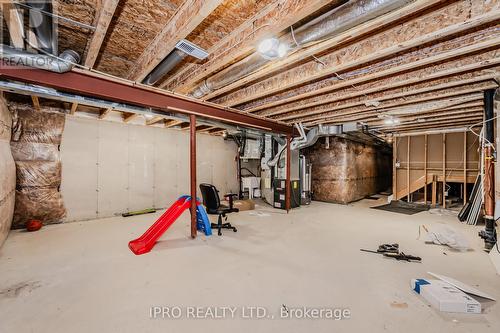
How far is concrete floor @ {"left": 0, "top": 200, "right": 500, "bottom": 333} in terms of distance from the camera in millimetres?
1525

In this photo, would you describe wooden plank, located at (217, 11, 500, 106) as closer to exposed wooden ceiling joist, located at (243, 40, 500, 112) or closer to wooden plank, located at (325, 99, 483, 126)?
exposed wooden ceiling joist, located at (243, 40, 500, 112)

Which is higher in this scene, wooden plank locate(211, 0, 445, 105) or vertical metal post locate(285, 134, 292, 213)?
wooden plank locate(211, 0, 445, 105)

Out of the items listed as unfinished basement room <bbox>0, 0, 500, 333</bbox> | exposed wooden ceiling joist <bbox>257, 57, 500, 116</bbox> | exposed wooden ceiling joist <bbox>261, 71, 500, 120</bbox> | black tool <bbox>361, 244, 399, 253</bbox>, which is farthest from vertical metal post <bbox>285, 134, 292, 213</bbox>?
black tool <bbox>361, 244, 399, 253</bbox>

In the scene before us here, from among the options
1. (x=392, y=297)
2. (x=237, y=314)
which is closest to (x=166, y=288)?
(x=237, y=314)

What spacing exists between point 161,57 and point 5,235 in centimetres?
348

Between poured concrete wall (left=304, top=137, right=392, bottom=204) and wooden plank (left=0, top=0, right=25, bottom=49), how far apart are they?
645 cm

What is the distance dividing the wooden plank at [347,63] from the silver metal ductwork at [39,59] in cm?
164

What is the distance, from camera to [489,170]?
2949mm

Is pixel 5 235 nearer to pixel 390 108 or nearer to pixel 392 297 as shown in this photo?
pixel 392 297

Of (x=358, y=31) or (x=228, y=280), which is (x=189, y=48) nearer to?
(x=358, y=31)

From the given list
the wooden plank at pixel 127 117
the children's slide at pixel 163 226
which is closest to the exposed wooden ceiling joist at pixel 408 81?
the children's slide at pixel 163 226

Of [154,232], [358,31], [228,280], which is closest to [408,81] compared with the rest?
[358,31]

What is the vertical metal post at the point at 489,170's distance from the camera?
113 inches

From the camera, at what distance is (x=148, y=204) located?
207 inches
